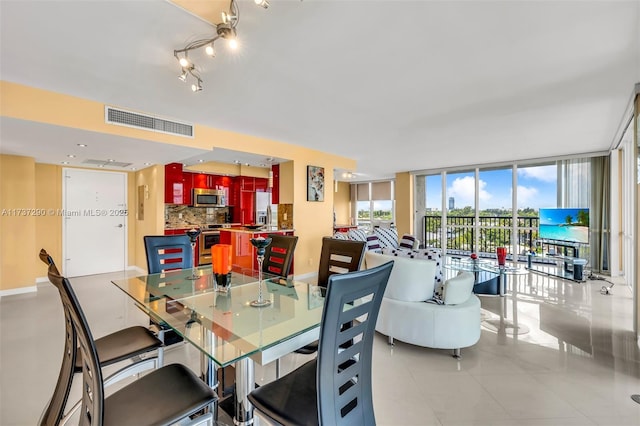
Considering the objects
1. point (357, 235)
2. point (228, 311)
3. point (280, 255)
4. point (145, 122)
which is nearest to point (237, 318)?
point (228, 311)

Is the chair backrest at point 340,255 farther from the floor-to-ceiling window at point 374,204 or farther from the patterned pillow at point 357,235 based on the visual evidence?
the floor-to-ceiling window at point 374,204

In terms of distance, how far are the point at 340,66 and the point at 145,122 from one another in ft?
7.95

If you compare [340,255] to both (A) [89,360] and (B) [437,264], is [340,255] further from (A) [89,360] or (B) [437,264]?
(A) [89,360]

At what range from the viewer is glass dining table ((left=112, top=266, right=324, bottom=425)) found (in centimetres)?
123

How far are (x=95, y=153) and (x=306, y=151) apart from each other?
10.6 ft

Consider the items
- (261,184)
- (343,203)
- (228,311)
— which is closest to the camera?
(228,311)

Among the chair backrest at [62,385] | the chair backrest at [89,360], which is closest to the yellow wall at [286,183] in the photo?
the chair backrest at [62,385]

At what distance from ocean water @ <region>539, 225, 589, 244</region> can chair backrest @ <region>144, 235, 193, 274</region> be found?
609 cm

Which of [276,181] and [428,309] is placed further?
[276,181]

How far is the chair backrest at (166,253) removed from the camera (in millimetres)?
→ 2571

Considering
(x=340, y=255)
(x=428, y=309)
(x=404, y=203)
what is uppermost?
(x=404, y=203)

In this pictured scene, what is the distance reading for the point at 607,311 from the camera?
135 inches

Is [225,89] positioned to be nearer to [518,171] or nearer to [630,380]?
[630,380]

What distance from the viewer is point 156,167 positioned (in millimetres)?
5164
